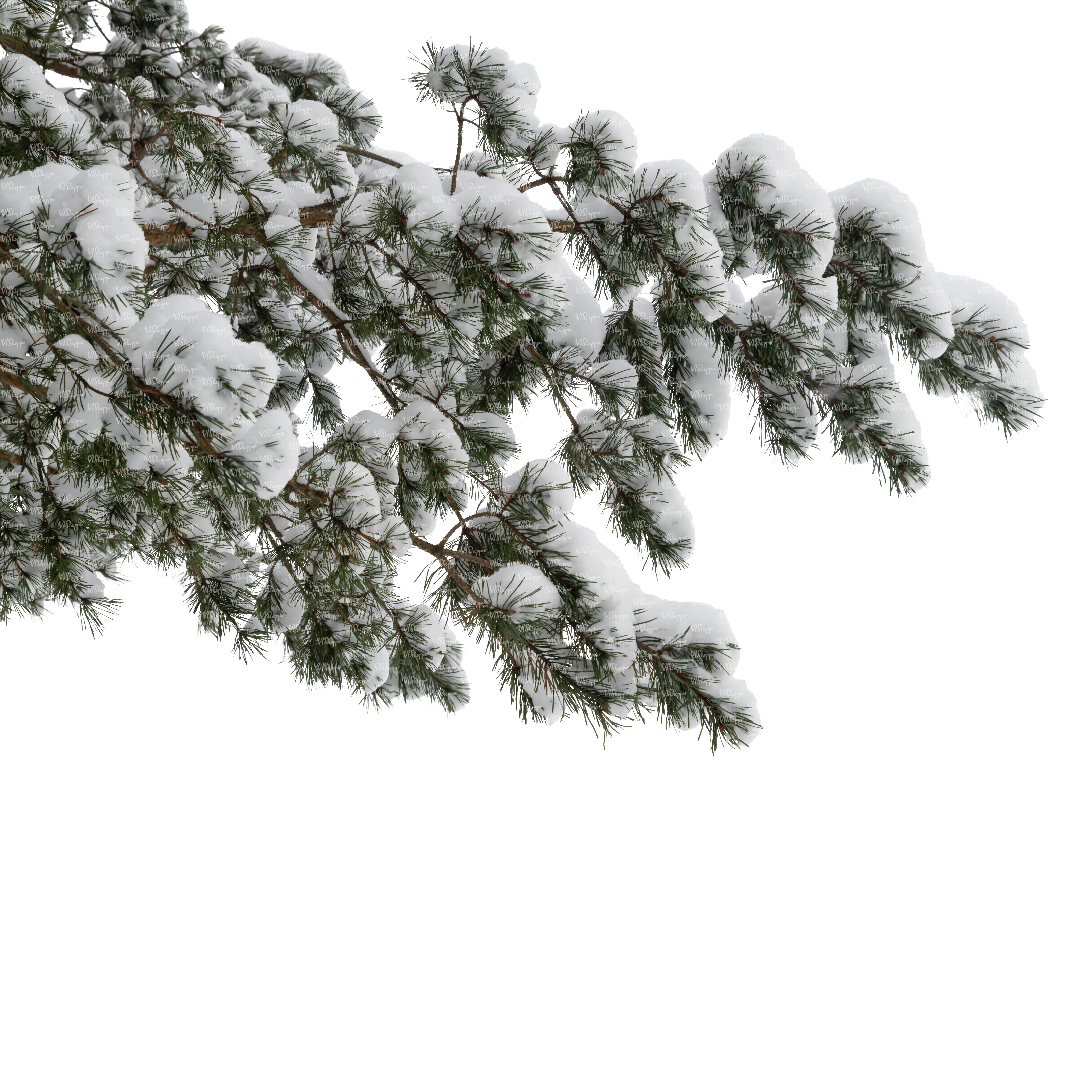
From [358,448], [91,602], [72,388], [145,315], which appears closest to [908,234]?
[358,448]

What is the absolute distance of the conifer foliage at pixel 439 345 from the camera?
191 centimetres

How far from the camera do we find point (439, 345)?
8.68 ft

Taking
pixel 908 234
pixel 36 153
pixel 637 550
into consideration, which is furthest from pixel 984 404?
pixel 36 153

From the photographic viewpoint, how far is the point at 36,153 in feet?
7.68

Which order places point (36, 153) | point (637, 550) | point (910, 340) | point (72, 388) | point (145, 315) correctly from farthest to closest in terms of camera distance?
1. point (637, 550)
2. point (910, 340)
3. point (36, 153)
4. point (72, 388)
5. point (145, 315)

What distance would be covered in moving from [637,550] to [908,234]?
3.80 ft

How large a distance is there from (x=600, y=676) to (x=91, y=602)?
218cm

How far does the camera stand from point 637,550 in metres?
2.98

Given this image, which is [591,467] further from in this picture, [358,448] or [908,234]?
[908,234]

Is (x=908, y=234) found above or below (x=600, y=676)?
above

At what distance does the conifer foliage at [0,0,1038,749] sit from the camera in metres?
1.91

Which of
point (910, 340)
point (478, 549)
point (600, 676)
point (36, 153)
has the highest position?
point (910, 340)

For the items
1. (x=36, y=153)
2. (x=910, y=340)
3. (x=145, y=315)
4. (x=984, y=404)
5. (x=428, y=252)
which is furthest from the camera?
(x=984, y=404)

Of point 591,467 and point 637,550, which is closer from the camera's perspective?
point 591,467
